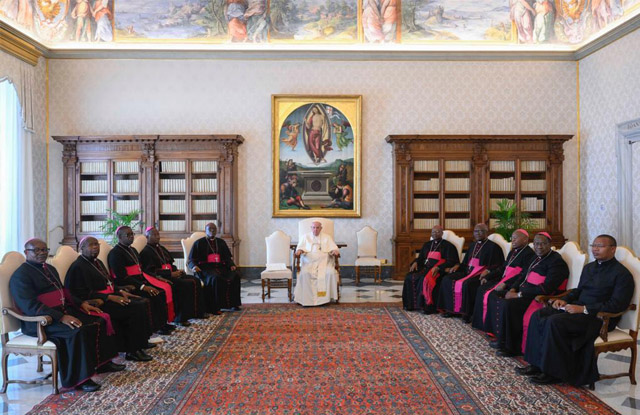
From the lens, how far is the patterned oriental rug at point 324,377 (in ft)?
13.6

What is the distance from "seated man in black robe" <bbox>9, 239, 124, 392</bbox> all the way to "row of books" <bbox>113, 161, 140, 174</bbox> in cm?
601

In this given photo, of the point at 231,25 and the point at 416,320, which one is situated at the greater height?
the point at 231,25

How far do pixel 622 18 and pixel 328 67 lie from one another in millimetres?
5825

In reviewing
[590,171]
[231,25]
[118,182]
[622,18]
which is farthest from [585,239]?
[118,182]

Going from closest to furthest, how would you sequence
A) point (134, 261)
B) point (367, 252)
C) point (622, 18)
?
point (134, 261), point (622, 18), point (367, 252)

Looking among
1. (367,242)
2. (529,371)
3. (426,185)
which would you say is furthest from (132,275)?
(426,185)

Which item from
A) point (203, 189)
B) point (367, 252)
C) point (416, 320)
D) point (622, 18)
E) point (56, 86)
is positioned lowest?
point (416, 320)

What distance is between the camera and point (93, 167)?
34.9 feet

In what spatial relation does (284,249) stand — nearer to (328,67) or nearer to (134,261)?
(134,261)

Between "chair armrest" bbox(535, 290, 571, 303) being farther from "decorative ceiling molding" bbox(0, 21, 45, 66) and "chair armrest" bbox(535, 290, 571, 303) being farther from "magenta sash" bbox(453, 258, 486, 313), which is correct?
"decorative ceiling molding" bbox(0, 21, 45, 66)

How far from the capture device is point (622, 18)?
9.41 m

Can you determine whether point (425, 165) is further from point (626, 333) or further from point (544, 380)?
point (544, 380)

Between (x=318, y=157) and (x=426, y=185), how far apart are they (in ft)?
8.07

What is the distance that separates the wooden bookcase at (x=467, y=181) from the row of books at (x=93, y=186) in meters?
6.25
